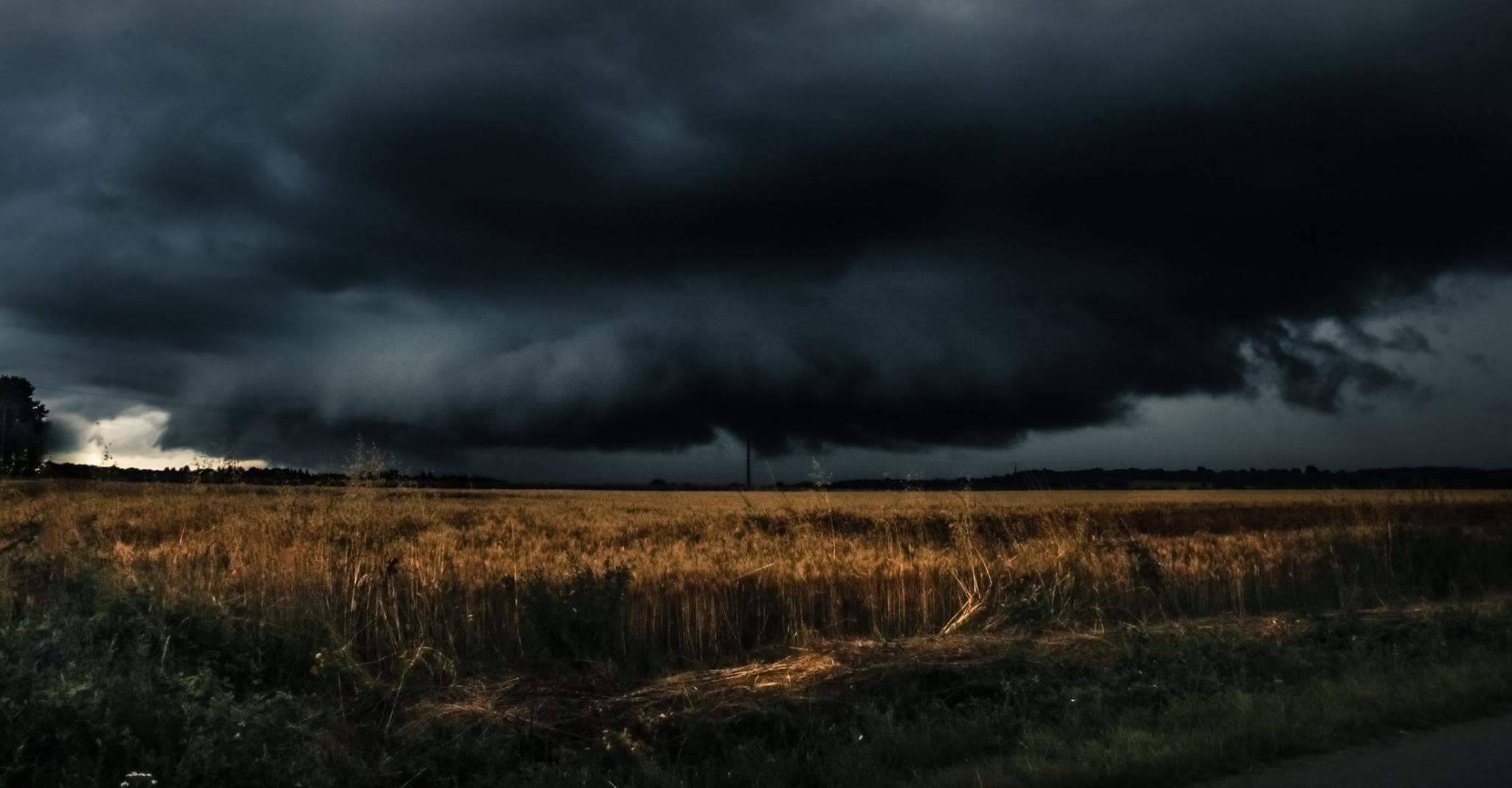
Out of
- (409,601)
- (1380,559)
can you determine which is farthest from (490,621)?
(1380,559)

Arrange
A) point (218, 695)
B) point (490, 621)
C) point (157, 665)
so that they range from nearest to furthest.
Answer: point (218, 695), point (157, 665), point (490, 621)

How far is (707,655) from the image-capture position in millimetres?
14047

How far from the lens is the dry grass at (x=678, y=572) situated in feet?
43.9

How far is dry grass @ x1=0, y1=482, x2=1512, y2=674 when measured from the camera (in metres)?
13.4

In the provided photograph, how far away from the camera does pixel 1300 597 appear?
64.6 ft

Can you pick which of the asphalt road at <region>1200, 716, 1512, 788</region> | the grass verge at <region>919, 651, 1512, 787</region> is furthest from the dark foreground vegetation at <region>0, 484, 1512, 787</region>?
the asphalt road at <region>1200, 716, 1512, 788</region>

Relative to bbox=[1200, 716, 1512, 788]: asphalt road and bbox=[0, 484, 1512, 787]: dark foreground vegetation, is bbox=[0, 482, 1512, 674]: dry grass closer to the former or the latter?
bbox=[0, 484, 1512, 787]: dark foreground vegetation

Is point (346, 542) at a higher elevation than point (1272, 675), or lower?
higher

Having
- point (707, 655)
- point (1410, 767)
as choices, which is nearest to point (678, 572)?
point (707, 655)

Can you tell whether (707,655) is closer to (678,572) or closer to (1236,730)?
(678,572)

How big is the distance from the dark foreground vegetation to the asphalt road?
0.30m

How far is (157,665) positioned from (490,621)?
4.31 metres

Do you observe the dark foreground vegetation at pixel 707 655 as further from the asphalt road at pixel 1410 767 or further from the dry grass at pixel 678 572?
the asphalt road at pixel 1410 767

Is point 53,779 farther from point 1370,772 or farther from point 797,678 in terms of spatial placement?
point 1370,772
